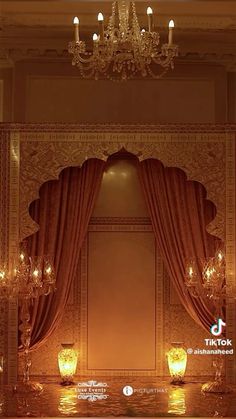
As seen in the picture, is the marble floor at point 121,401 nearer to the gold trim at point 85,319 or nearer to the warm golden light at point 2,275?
the gold trim at point 85,319

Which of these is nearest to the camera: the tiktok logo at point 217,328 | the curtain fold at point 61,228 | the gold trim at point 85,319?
the tiktok logo at point 217,328

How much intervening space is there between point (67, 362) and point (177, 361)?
→ 0.89 meters

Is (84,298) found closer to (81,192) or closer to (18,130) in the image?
(81,192)

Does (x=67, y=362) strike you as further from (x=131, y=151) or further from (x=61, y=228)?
(x=131, y=151)

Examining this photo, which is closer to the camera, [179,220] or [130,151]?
[130,151]

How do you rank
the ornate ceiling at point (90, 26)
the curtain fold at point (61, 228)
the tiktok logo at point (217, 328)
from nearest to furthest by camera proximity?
the ornate ceiling at point (90, 26), the tiktok logo at point (217, 328), the curtain fold at point (61, 228)

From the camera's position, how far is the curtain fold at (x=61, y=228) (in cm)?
517

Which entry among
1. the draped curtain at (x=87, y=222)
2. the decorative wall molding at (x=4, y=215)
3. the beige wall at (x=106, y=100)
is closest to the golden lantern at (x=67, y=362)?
the draped curtain at (x=87, y=222)

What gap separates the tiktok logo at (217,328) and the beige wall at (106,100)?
5.44 ft

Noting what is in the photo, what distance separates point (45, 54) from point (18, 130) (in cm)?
72

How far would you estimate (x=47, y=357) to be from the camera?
5.34 m

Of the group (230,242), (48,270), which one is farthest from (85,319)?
(230,242)

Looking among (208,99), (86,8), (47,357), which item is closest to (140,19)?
(86,8)

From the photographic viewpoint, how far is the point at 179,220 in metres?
5.21
